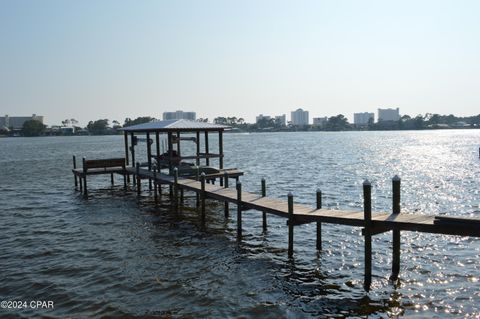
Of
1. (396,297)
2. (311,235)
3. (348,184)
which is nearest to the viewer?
(396,297)

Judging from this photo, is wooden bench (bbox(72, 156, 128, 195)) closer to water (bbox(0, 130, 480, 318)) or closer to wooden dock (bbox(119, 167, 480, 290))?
water (bbox(0, 130, 480, 318))

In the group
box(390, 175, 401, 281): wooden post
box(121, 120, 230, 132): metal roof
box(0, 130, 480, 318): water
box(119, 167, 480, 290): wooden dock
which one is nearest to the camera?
box(119, 167, 480, 290): wooden dock

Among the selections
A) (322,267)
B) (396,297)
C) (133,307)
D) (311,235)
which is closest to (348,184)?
(311,235)

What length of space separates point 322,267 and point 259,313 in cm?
394

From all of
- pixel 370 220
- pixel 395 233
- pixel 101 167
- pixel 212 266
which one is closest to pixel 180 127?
pixel 101 167

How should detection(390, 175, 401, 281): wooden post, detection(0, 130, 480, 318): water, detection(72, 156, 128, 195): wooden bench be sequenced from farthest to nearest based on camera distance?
1. detection(72, 156, 128, 195): wooden bench
2. detection(390, 175, 401, 281): wooden post
3. detection(0, 130, 480, 318): water

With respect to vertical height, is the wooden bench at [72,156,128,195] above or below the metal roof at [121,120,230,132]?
below

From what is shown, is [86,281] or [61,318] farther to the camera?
[86,281]

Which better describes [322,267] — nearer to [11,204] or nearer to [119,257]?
[119,257]

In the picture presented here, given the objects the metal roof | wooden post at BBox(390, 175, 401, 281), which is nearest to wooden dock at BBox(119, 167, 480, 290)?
wooden post at BBox(390, 175, 401, 281)

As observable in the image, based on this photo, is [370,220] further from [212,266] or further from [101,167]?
[101,167]

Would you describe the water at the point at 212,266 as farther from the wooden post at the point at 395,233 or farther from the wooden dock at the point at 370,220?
the wooden dock at the point at 370,220

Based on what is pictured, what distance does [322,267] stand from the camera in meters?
14.9

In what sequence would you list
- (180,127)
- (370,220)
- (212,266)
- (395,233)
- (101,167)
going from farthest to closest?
1. (101,167)
2. (180,127)
3. (212,266)
4. (395,233)
5. (370,220)
